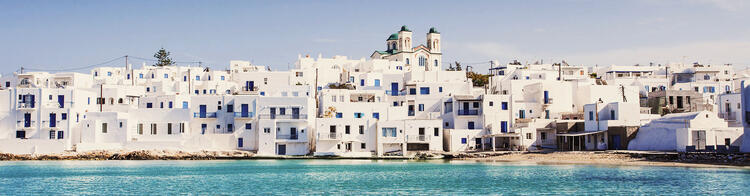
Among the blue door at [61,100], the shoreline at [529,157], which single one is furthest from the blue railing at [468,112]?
the blue door at [61,100]

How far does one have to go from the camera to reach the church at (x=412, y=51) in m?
102

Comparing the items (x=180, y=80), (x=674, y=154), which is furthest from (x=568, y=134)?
(x=180, y=80)

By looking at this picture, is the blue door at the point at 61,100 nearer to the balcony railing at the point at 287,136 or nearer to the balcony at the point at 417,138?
the balcony railing at the point at 287,136

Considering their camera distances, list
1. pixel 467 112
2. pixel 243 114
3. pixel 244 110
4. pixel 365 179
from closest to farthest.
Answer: pixel 365 179, pixel 243 114, pixel 244 110, pixel 467 112

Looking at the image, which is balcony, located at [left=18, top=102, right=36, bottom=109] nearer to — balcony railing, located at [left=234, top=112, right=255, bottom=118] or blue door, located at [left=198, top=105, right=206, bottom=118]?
blue door, located at [left=198, top=105, right=206, bottom=118]

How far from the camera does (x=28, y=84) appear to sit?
78875 mm

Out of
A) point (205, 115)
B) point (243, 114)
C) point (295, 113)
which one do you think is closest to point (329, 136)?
point (295, 113)

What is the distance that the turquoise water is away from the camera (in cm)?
3709

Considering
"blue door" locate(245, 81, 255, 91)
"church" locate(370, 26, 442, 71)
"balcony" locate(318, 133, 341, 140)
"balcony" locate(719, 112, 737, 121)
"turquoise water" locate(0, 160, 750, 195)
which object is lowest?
"turquoise water" locate(0, 160, 750, 195)

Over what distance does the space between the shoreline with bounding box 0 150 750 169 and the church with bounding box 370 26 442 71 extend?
41066 millimetres

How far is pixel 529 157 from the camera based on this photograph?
2269 inches

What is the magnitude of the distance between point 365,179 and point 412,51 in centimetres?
6080

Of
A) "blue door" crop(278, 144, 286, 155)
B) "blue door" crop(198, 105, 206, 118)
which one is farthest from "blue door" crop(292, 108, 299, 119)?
"blue door" crop(198, 105, 206, 118)

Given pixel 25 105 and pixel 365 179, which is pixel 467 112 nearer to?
pixel 365 179
